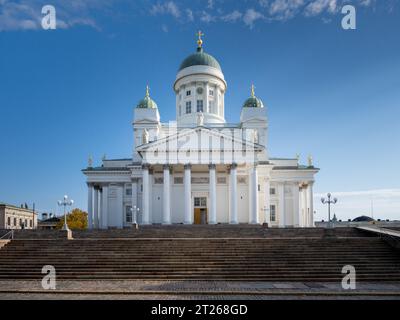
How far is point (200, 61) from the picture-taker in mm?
50531

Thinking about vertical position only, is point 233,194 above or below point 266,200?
above

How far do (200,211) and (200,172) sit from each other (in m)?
4.71

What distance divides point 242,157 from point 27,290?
26.6m

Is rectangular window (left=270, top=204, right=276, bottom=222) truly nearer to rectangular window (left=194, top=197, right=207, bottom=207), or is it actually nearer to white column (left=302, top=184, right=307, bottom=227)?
white column (left=302, top=184, right=307, bottom=227)

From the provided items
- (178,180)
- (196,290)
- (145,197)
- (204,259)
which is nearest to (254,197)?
(178,180)

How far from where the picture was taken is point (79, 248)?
875 inches

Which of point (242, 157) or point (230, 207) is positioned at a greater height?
point (242, 157)

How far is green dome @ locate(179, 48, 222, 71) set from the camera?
50562 mm

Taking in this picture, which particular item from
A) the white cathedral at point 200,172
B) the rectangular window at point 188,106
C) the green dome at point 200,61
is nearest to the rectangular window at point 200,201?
the white cathedral at point 200,172

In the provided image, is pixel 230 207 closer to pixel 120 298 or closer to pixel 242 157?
pixel 242 157

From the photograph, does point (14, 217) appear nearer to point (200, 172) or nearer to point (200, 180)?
point (200, 180)

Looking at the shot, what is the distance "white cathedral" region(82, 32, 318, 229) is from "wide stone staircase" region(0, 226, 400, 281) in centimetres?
1471

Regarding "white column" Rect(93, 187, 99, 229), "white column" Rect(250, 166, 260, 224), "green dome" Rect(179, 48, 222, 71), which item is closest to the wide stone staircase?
"white column" Rect(250, 166, 260, 224)

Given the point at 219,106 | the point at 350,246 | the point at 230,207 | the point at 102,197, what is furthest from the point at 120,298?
the point at 219,106
